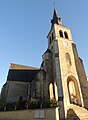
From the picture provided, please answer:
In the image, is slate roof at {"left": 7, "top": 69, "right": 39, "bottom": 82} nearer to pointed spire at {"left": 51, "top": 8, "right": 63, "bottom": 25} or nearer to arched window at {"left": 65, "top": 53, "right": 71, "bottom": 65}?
arched window at {"left": 65, "top": 53, "right": 71, "bottom": 65}

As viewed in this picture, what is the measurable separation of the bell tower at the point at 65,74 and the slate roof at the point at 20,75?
751 cm

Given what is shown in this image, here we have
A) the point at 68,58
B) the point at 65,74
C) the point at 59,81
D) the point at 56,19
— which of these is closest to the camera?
the point at 59,81

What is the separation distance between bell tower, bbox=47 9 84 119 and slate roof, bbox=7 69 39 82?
296 inches

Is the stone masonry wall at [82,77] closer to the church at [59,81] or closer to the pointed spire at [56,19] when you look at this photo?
the church at [59,81]

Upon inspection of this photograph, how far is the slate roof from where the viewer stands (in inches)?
987

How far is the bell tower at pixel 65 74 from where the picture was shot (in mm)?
17438

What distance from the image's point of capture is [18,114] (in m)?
14.7

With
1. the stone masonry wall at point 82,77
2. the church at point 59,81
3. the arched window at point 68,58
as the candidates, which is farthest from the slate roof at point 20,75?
the stone masonry wall at point 82,77

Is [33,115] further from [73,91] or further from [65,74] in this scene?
[73,91]

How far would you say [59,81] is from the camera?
61.2ft

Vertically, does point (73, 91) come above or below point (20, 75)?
below

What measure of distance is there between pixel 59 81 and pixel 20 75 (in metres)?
10.8

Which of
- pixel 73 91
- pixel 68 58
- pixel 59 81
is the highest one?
pixel 68 58

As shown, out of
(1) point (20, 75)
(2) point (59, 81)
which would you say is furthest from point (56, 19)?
(2) point (59, 81)
